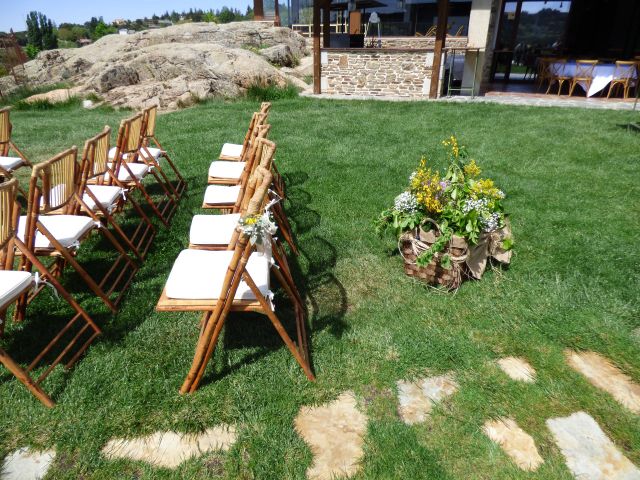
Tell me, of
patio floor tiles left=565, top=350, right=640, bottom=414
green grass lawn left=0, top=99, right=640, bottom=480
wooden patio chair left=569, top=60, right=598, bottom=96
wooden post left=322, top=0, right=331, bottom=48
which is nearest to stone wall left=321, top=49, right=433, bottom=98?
wooden post left=322, top=0, right=331, bottom=48

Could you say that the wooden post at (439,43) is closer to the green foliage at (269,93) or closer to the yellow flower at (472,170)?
the green foliage at (269,93)

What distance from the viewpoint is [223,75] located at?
1134 centimetres

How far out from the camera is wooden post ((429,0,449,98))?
948 cm

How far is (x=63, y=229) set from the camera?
8.57 ft

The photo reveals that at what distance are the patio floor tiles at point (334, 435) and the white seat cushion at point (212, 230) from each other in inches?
46.0

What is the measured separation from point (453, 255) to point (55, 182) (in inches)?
106

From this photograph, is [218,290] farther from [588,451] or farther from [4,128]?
[4,128]

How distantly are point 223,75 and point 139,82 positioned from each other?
2733 millimetres

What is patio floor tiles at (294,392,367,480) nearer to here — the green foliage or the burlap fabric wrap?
the burlap fabric wrap

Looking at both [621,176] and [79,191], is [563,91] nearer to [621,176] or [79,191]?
[621,176]

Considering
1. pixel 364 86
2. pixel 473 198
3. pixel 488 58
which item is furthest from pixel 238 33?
pixel 473 198

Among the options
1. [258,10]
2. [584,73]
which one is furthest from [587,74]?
[258,10]

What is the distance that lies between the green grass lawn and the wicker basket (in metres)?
0.09

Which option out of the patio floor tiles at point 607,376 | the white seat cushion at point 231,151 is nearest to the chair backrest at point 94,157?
the white seat cushion at point 231,151
